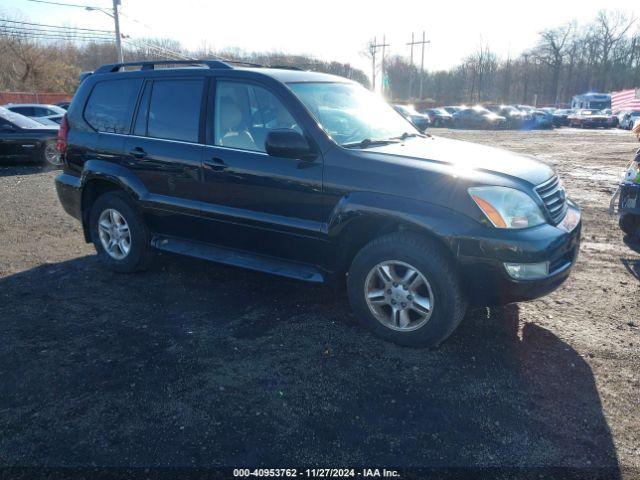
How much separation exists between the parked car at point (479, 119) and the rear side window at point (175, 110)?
34.2 metres

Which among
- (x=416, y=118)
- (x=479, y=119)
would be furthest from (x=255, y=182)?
(x=479, y=119)

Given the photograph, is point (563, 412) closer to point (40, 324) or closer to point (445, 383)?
point (445, 383)

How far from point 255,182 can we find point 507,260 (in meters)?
1.99

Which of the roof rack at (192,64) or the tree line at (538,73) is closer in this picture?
the roof rack at (192,64)

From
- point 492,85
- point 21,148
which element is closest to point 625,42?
point 492,85

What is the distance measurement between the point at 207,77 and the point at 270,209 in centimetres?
137

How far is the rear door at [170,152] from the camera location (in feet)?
14.6

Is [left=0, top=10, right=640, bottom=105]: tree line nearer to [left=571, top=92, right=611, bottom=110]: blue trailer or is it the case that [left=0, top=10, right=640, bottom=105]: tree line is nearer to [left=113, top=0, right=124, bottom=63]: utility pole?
[left=571, top=92, right=611, bottom=110]: blue trailer

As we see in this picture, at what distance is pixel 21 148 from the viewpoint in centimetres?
1203

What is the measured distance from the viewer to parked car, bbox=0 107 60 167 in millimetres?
11859

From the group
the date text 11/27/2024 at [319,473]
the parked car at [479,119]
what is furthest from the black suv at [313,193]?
the parked car at [479,119]

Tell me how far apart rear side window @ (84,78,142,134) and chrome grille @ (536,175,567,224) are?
147 inches

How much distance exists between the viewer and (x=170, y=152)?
454 cm

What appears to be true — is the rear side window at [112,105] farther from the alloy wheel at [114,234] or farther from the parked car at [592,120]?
the parked car at [592,120]
